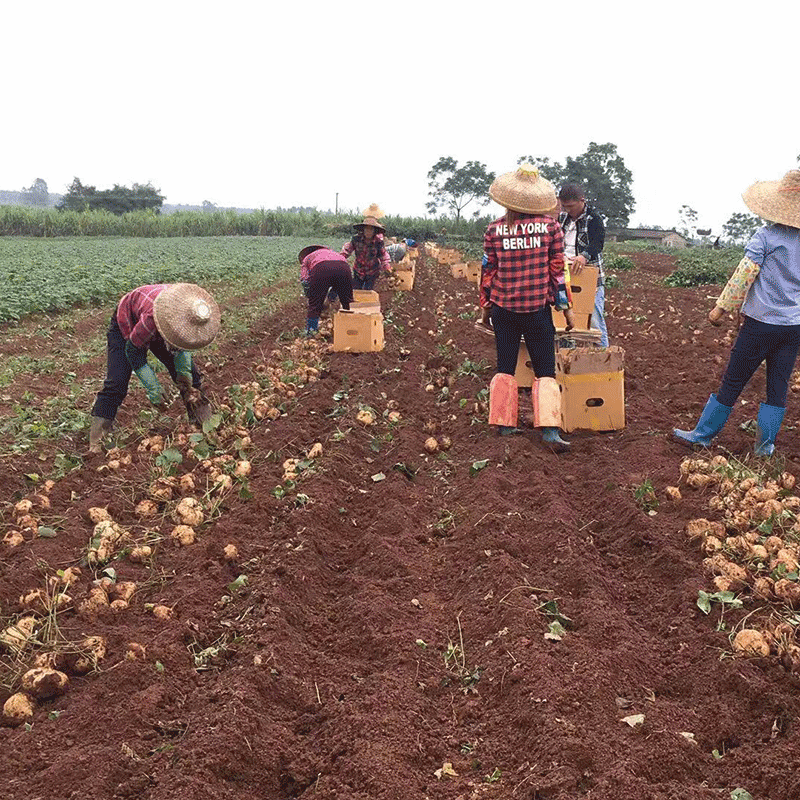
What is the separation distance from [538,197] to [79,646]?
362 centimetres

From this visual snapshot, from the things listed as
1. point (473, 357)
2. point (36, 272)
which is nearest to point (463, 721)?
point (473, 357)

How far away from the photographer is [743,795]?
2072 millimetres

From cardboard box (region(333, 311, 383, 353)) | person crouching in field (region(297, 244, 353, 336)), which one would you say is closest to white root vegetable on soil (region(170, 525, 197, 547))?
cardboard box (region(333, 311, 383, 353))

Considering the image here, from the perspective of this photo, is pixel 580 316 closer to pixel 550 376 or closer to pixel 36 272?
pixel 550 376

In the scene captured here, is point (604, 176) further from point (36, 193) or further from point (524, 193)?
point (36, 193)

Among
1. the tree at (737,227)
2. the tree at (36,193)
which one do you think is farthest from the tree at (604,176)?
the tree at (36,193)

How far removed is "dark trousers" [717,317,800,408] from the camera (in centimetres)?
444

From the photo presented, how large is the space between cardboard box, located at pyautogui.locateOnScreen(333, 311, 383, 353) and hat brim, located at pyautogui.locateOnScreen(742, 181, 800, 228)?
425cm

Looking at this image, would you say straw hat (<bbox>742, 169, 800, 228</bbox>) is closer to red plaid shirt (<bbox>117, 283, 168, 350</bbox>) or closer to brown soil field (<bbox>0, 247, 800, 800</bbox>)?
brown soil field (<bbox>0, 247, 800, 800</bbox>)

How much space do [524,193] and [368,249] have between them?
5.13m

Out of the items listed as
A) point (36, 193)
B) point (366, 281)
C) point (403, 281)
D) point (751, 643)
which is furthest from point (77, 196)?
point (36, 193)

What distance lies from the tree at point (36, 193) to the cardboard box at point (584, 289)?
129 meters

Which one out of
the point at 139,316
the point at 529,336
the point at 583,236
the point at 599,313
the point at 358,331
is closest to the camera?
the point at 139,316

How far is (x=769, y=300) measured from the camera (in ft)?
14.4
